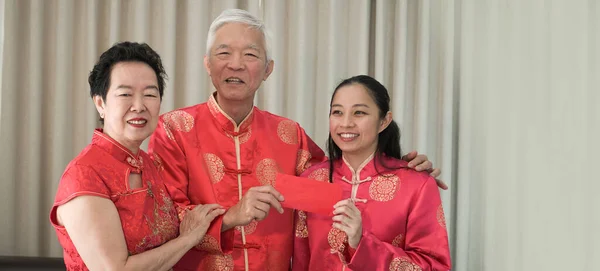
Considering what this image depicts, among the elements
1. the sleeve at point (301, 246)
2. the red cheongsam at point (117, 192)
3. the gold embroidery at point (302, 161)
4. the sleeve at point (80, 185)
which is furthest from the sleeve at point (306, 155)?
the sleeve at point (80, 185)

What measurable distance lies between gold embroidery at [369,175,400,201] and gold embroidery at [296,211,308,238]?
11.0 inches

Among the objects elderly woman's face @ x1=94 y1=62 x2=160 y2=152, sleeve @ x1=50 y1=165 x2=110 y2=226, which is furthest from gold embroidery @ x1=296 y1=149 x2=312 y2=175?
sleeve @ x1=50 y1=165 x2=110 y2=226

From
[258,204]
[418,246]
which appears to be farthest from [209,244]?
[418,246]

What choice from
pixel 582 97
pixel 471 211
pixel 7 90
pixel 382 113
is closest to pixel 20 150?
pixel 7 90

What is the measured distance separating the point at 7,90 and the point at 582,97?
2.75m

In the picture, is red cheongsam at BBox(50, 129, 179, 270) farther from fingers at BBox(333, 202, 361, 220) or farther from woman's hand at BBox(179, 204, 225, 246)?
fingers at BBox(333, 202, 361, 220)

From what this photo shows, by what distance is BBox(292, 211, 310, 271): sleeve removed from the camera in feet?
7.14

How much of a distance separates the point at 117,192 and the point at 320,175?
2.60 ft

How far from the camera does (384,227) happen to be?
2.01 metres

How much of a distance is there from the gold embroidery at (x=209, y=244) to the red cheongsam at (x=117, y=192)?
0.20 meters

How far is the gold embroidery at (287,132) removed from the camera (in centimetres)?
236

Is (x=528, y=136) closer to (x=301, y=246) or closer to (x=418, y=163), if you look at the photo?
(x=418, y=163)

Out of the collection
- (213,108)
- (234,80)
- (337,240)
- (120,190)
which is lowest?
(337,240)

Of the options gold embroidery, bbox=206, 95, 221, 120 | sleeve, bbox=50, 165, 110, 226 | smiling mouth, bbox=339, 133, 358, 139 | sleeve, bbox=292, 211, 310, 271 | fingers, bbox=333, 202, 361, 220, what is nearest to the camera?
sleeve, bbox=50, 165, 110, 226
